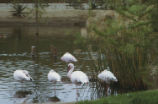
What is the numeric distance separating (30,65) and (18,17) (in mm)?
18933

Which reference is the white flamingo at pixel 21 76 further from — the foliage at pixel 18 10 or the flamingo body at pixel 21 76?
the foliage at pixel 18 10

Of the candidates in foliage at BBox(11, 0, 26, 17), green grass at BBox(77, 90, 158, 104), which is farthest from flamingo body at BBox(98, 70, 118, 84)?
foliage at BBox(11, 0, 26, 17)

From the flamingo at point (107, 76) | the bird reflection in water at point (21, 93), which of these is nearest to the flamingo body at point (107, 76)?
the flamingo at point (107, 76)

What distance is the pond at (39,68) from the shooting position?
11.1 m

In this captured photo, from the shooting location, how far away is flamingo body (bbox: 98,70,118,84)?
10768mm

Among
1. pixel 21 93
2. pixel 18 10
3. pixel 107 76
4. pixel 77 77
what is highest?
pixel 18 10

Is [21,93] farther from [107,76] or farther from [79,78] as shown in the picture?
[107,76]

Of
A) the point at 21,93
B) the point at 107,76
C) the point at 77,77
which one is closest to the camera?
the point at 107,76

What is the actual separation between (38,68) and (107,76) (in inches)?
188

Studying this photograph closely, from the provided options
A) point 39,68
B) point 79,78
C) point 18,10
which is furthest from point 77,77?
point 18,10

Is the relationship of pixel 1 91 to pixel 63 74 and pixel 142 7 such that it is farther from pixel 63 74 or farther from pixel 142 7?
pixel 142 7

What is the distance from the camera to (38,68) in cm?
1515

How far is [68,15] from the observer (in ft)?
114

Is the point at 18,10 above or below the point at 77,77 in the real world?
above
